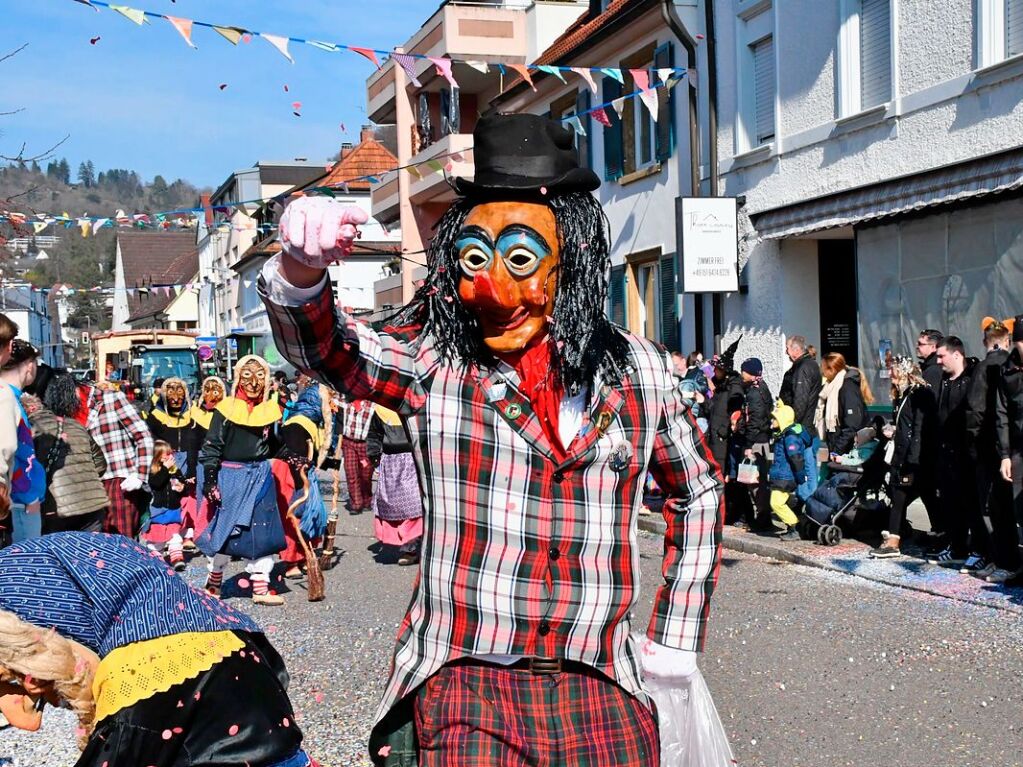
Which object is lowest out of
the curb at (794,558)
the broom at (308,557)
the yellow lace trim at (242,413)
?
the curb at (794,558)

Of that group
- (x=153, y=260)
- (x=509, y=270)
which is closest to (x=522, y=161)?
(x=509, y=270)

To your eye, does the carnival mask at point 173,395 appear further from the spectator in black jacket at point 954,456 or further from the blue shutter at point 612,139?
the blue shutter at point 612,139

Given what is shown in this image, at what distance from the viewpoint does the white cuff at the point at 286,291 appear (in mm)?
2441

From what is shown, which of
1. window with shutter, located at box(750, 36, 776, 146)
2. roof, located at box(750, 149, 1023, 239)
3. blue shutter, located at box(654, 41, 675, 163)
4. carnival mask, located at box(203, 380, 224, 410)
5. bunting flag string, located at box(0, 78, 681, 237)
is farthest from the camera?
blue shutter, located at box(654, 41, 675, 163)

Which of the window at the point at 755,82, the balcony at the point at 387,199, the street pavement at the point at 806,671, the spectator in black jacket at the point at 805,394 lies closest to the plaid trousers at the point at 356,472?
the spectator in black jacket at the point at 805,394

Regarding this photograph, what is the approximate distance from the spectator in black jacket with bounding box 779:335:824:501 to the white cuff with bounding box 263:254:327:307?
928 centimetres

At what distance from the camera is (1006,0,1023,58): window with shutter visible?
11.9m

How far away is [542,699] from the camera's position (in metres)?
2.57

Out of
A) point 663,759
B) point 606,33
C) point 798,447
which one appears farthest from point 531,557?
point 606,33

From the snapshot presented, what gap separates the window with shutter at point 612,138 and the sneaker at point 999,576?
41.4 feet

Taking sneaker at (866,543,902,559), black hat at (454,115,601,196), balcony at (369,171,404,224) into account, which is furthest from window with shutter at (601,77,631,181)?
black hat at (454,115,601,196)

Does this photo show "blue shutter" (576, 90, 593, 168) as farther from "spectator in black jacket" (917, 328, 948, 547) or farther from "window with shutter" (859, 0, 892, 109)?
"spectator in black jacket" (917, 328, 948, 547)

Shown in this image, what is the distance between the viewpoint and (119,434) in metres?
9.34

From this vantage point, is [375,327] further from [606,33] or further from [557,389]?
[606,33]
